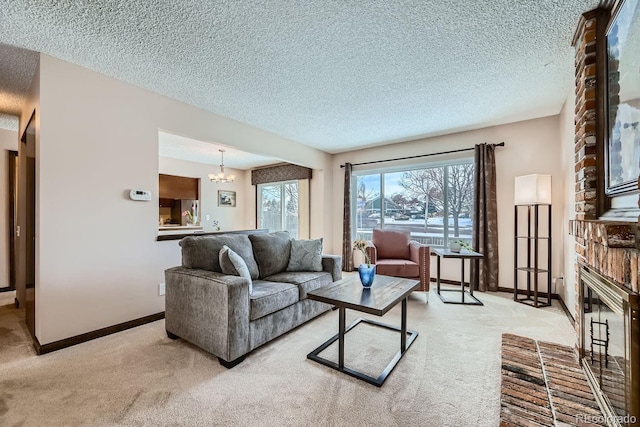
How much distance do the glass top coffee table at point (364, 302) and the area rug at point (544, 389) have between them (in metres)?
0.68

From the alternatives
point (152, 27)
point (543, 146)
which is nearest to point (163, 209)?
point (152, 27)

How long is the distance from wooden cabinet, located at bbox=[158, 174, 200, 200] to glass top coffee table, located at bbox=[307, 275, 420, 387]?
499 cm

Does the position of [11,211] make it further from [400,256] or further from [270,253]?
[400,256]

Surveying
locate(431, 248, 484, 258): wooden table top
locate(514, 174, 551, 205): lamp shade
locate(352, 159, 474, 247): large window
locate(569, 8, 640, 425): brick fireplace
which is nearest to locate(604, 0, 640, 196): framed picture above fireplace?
locate(569, 8, 640, 425): brick fireplace

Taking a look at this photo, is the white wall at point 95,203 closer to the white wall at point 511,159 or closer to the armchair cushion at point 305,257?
the armchair cushion at point 305,257

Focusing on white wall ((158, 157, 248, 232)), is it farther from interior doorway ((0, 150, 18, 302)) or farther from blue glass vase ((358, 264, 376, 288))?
blue glass vase ((358, 264, 376, 288))

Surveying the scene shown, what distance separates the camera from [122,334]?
2.53 meters

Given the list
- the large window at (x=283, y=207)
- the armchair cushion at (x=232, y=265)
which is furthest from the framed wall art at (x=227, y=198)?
the armchair cushion at (x=232, y=265)

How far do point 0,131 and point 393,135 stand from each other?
5693 mm

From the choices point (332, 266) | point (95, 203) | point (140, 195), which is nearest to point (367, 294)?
point (332, 266)

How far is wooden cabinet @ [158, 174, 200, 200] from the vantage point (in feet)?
19.0

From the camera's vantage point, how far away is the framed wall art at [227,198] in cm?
684

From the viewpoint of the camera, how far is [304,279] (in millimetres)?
2732

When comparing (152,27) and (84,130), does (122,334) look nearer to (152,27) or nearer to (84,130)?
(84,130)
